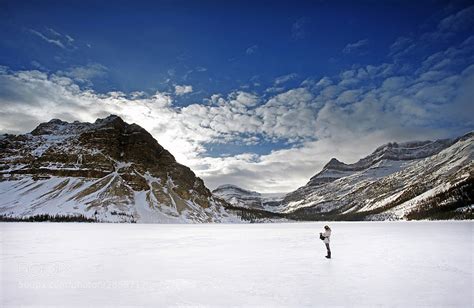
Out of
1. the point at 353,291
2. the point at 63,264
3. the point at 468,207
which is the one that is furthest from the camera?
the point at 468,207

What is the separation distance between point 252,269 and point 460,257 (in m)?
15.0

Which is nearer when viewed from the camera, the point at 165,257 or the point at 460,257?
the point at 460,257

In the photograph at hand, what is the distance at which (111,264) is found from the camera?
73.9 feet

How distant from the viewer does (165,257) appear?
2633 centimetres

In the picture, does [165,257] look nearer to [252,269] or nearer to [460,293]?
[252,269]

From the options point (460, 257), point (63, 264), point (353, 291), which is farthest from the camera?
point (460, 257)

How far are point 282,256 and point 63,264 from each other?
1534 centimetres

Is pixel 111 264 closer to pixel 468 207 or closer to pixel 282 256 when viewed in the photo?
pixel 282 256

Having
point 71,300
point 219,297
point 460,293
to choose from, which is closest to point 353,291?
point 460,293

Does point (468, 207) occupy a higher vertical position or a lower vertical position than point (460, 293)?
higher

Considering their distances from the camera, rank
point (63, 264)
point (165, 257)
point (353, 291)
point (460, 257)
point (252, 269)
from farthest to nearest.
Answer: point (165, 257) → point (460, 257) → point (63, 264) → point (252, 269) → point (353, 291)

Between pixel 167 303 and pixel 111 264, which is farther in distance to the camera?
pixel 111 264

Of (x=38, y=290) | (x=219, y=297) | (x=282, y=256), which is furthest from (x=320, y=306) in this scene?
(x=282, y=256)

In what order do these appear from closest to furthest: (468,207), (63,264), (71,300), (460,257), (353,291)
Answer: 1. (71,300)
2. (353,291)
3. (63,264)
4. (460,257)
5. (468,207)
